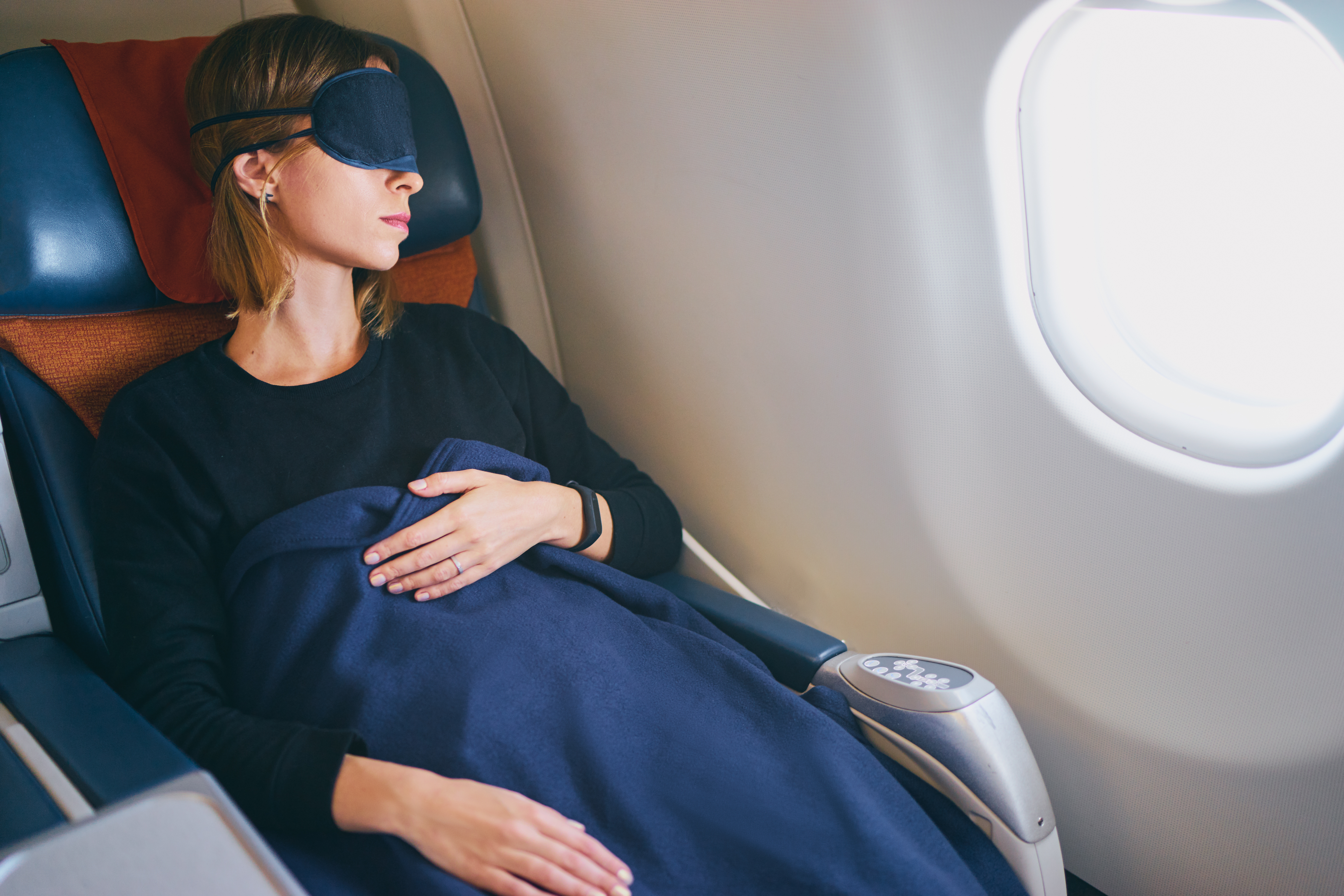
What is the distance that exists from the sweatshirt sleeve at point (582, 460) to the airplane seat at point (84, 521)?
0.32 ft

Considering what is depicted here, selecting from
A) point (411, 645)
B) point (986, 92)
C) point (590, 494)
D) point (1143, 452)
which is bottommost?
point (411, 645)

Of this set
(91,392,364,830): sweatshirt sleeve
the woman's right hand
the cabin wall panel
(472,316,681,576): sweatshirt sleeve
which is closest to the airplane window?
the cabin wall panel

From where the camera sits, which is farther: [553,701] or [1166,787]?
[1166,787]

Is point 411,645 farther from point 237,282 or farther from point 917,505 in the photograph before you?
point 917,505

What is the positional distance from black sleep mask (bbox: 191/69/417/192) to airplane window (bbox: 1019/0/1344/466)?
906 mm

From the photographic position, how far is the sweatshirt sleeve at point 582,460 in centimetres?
149

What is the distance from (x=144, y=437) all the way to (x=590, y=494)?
637 mm

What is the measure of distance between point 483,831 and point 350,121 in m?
0.99

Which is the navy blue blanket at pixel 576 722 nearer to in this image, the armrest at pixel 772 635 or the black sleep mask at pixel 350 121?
the armrest at pixel 772 635

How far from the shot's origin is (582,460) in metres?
1.59

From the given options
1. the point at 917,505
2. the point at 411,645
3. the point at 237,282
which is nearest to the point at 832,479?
the point at 917,505

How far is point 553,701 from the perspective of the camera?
3.66 ft

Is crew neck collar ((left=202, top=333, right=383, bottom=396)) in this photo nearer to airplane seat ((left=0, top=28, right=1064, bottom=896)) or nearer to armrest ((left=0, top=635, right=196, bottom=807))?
airplane seat ((left=0, top=28, right=1064, bottom=896))

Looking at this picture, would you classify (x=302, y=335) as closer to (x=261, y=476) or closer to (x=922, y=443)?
(x=261, y=476)
